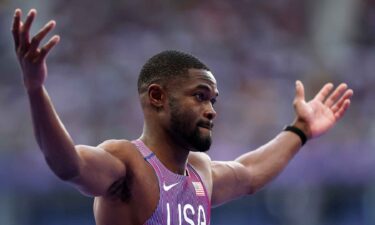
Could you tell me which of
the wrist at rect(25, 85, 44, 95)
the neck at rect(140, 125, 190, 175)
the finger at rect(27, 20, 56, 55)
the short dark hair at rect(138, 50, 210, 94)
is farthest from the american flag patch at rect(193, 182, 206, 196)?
the finger at rect(27, 20, 56, 55)

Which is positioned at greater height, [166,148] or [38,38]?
[38,38]

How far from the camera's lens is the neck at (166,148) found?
14.9 feet

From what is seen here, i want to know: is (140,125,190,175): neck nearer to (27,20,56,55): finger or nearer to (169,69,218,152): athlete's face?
(169,69,218,152): athlete's face

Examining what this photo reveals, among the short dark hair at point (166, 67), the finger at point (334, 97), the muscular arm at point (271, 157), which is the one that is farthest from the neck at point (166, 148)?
the finger at point (334, 97)

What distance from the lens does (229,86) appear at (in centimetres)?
1145

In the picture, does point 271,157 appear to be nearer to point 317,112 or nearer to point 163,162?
point 317,112

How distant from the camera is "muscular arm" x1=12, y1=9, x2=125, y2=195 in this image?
3.42m

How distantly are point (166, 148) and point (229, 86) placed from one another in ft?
22.8

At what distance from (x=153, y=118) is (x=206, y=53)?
733 centimetres

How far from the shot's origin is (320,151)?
33.7 feet

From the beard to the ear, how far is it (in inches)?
2.8

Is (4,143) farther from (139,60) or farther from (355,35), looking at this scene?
(355,35)

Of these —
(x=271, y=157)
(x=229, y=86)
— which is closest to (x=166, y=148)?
(x=271, y=157)

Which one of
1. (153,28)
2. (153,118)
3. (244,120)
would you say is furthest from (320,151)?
(153,118)
